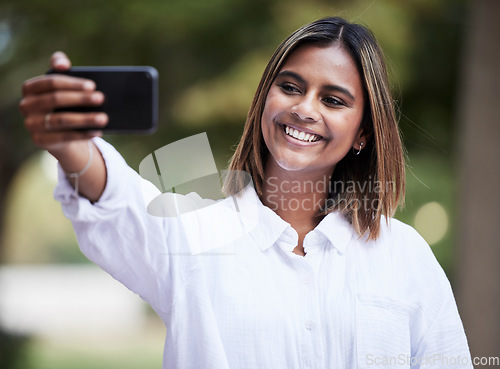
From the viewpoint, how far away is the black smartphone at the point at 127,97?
4.06 ft

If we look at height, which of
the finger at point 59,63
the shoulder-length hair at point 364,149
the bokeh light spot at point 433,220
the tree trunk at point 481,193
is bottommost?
the bokeh light spot at point 433,220

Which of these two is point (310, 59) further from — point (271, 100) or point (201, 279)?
point (201, 279)

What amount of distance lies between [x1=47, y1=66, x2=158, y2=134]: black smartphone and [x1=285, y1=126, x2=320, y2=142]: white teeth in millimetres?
429

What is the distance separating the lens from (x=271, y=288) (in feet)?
5.31

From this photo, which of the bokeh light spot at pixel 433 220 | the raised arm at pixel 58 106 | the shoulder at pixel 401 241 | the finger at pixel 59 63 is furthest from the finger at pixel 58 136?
the bokeh light spot at pixel 433 220

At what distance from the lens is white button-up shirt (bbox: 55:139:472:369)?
1.51 meters

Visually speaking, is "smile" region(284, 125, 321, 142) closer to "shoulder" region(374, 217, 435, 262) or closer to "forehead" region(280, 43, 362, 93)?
"forehead" region(280, 43, 362, 93)

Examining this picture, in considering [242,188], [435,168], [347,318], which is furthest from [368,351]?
[435,168]

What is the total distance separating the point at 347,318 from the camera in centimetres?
162

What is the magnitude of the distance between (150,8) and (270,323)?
4.25 m

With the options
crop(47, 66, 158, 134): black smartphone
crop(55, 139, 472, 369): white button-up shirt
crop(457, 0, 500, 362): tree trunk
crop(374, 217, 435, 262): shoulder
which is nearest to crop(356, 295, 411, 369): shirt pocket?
crop(55, 139, 472, 369): white button-up shirt

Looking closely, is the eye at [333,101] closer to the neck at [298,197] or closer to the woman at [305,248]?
the woman at [305,248]

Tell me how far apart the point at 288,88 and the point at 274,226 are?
333 millimetres

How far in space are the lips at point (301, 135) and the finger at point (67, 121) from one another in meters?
0.52
